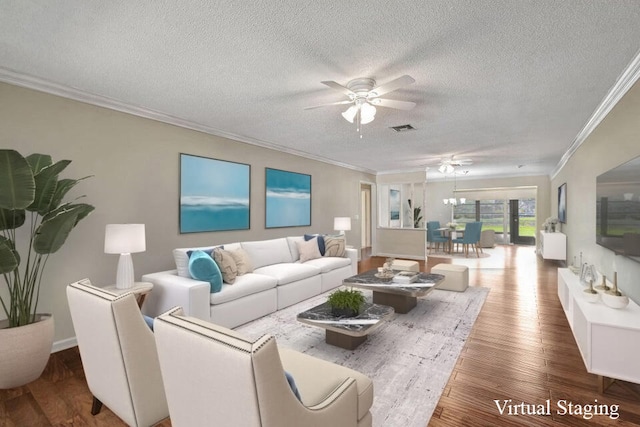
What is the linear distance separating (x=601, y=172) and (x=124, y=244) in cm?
521

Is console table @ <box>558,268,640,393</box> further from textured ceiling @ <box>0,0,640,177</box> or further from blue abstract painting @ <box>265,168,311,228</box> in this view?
blue abstract painting @ <box>265,168,311,228</box>

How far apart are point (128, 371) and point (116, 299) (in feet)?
1.37

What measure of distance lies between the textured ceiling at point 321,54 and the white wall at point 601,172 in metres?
0.31

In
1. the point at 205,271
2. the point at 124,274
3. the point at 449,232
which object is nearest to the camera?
the point at 124,274

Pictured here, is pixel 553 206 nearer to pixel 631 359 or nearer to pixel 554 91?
pixel 554 91

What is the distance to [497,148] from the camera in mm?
5734

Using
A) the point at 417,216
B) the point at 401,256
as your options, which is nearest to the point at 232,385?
the point at 401,256

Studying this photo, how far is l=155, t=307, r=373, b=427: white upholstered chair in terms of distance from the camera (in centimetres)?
98

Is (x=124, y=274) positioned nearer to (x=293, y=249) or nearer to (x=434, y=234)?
(x=293, y=249)

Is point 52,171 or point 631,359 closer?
point 631,359

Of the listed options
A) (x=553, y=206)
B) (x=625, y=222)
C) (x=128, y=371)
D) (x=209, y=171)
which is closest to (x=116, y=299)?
(x=128, y=371)

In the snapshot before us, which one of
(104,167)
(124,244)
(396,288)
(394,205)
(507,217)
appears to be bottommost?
(396,288)

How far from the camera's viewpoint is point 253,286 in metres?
3.68

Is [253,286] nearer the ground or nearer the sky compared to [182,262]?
nearer the ground
